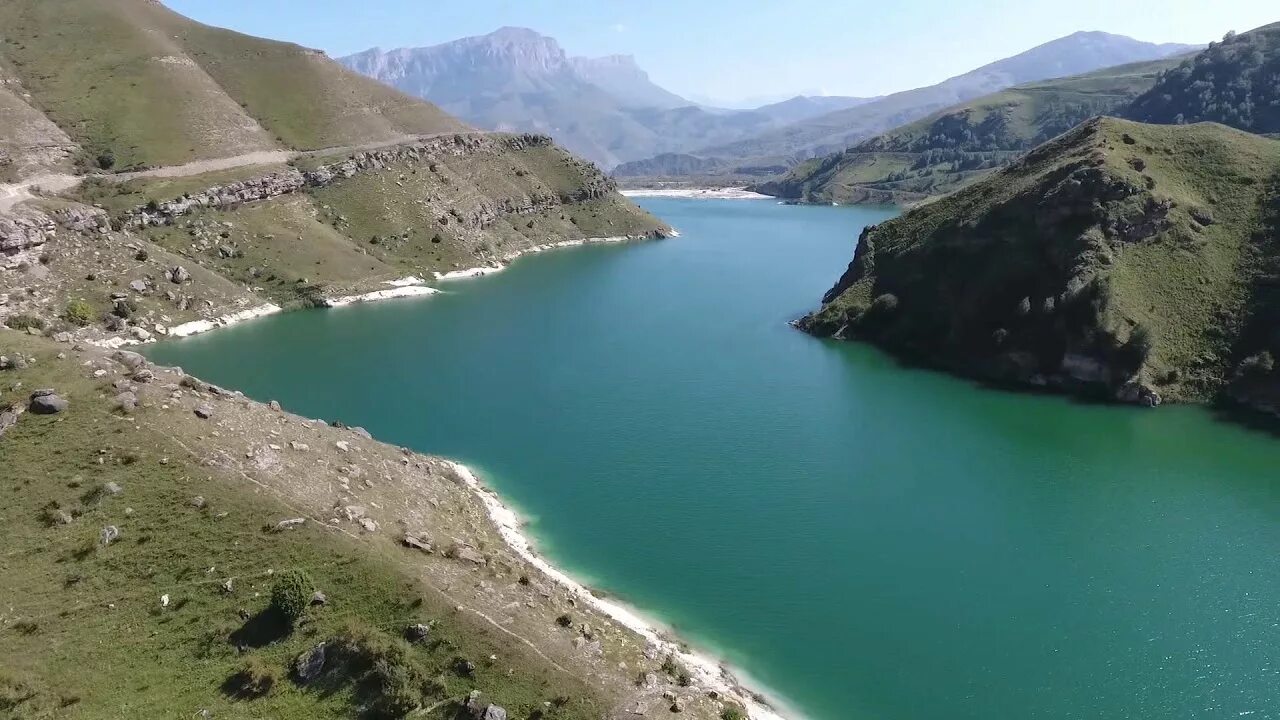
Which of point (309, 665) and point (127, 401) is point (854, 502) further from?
point (127, 401)

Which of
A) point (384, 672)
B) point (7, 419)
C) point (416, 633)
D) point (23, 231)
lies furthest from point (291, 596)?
point (23, 231)

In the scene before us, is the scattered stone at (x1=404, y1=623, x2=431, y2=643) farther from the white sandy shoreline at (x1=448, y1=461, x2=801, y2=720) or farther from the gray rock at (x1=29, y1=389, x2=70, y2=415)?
the gray rock at (x1=29, y1=389, x2=70, y2=415)

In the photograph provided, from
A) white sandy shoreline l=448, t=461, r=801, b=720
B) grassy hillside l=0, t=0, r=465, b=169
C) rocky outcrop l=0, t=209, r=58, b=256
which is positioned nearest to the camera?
white sandy shoreline l=448, t=461, r=801, b=720

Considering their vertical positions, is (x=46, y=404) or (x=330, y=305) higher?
(x=46, y=404)

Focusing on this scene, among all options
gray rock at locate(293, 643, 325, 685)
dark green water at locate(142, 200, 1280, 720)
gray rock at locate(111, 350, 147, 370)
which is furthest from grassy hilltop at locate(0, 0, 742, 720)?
dark green water at locate(142, 200, 1280, 720)

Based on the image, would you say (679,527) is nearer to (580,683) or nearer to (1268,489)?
(580,683)

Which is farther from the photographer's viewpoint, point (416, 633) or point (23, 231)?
point (23, 231)
